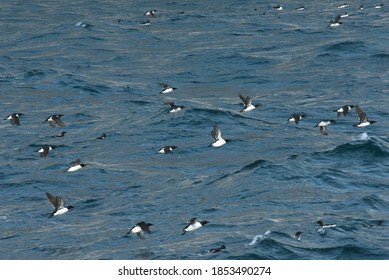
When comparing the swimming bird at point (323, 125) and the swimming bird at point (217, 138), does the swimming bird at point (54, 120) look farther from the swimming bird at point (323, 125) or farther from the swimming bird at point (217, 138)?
the swimming bird at point (323, 125)

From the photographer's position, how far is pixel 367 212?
27.7 metres

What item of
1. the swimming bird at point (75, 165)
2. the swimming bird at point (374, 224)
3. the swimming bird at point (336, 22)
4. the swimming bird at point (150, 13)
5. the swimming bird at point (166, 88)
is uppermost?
the swimming bird at point (374, 224)

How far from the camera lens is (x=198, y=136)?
3631cm

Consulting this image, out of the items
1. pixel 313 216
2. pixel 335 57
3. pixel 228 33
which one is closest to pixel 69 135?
pixel 313 216

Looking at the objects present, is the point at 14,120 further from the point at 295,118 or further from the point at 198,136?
the point at 295,118

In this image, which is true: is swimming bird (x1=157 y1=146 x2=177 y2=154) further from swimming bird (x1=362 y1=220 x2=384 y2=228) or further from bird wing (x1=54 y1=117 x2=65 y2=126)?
swimming bird (x1=362 y1=220 x2=384 y2=228)

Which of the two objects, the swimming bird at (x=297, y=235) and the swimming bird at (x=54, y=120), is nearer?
the swimming bird at (x=297, y=235)

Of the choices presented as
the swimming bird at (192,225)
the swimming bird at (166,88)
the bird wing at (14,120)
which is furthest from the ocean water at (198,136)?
the bird wing at (14,120)

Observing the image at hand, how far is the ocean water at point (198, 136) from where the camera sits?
1053 inches

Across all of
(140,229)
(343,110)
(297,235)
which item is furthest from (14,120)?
(297,235)

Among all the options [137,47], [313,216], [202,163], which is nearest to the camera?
[313,216]

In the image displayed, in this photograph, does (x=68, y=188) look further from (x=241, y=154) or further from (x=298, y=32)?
(x=298, y=32)

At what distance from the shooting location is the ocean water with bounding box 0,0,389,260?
1053 inches

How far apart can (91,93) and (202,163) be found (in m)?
10.5
